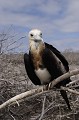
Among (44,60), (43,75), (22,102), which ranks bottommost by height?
(22,102)

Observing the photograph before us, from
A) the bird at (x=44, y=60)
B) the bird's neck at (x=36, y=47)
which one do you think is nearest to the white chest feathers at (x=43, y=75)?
the bird at (x=44, y=60)

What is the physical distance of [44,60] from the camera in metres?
3.00

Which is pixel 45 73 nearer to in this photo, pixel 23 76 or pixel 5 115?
A: pixel 5 115

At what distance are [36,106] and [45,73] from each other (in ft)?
7.52

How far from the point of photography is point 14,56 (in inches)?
212

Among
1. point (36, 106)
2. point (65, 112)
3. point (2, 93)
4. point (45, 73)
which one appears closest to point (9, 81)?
point (2, 93)

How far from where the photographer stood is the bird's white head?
9.74 feet

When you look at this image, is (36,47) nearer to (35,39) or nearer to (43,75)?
(35,39)

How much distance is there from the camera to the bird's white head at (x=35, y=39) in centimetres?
297

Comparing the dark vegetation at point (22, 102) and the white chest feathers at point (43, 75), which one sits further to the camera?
the dark vegetation at point (22, 102)

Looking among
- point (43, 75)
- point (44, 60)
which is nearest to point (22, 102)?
point (43, 75)

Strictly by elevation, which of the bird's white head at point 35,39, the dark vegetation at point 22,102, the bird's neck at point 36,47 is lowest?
the dark vegetation at point 22,102

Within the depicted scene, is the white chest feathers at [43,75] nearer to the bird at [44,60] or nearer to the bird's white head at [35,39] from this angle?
the bird at [44,60]

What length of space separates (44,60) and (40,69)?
109 mm
